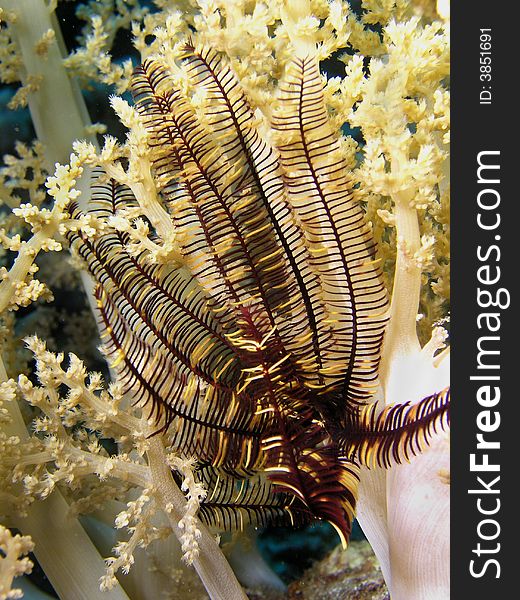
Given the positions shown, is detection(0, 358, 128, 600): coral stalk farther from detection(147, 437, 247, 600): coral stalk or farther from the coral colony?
detection(147, 437, 247, 600): coral stalk

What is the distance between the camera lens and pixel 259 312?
1.85 metres

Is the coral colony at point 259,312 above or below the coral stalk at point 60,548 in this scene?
above

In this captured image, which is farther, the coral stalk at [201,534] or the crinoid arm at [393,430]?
the coral stalk at [201,534]

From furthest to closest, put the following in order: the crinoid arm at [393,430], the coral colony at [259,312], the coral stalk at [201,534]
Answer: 1. the coral stalk at [201,534]
2. the coral colony at [259,312]
3. the crinoid arm at [393,430]

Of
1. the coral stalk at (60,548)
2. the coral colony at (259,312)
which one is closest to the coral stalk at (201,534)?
the coral colony at (259,312)

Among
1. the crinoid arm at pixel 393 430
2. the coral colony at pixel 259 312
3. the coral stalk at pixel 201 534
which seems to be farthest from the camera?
the coral stalk at pixel 201 534

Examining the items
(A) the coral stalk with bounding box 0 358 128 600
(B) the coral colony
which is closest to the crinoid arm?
(B) the coral colony

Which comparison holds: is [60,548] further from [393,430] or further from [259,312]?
[393,430]

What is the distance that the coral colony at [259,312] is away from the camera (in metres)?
1.90

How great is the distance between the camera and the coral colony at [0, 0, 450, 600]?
190 centimetres

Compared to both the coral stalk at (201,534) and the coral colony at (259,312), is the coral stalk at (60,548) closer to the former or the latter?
the coral colony at (259,312)

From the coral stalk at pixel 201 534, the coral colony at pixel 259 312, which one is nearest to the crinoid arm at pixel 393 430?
the coral colony at pixel 259 312

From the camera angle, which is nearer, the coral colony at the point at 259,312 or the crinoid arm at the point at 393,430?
the crinoid arm at the point at 393,430

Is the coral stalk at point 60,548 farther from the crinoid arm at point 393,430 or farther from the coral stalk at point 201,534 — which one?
Result: the crinoid arm at point 393,430
